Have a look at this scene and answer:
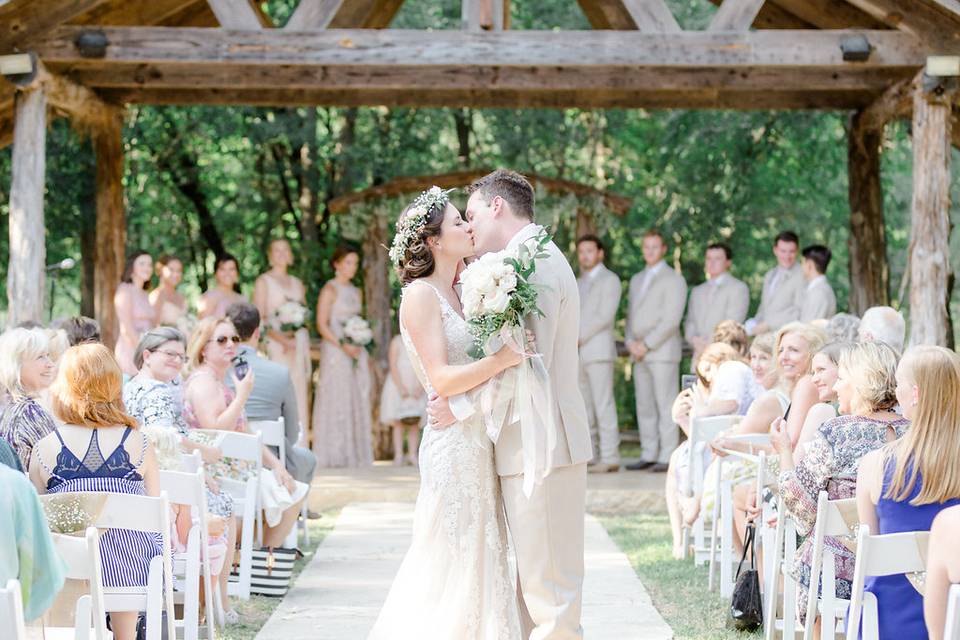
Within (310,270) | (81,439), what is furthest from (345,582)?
(310,270)

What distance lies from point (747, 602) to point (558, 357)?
86.5 inches

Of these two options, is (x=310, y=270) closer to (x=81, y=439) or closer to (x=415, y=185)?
(x=415, y=185)

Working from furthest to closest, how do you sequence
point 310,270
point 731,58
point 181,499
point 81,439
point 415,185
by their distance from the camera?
point 310,270 → point 415,185 → point 731,58 → point 181,499 → point 81,439

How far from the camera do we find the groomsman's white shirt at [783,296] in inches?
495

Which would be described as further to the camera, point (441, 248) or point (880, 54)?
point (880, 54)

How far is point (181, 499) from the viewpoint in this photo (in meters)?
5.81

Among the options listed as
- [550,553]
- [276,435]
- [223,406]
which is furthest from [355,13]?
[550,553]

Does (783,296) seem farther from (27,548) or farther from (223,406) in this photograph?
(27,548)

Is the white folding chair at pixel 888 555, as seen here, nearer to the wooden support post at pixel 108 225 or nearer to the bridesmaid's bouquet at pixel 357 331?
the wooden support post at pixel 108 225

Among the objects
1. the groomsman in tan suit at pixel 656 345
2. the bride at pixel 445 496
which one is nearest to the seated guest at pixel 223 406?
the bride at pixel 445 496

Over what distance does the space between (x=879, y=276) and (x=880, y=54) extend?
10.4 ft

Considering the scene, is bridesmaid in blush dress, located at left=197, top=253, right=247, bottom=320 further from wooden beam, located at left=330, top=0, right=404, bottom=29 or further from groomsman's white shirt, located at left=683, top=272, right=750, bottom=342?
Result: groomsman's white shirt, located at left=683, top=272, right=750, bottom=342

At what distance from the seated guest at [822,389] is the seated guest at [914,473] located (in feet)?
4.86

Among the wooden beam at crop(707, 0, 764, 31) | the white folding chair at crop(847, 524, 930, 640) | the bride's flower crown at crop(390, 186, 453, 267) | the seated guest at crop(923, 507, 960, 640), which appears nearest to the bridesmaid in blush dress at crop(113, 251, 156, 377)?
the wooden beam at crop(707, 0, 764, 31)
